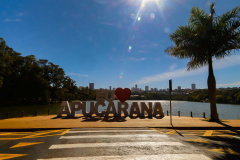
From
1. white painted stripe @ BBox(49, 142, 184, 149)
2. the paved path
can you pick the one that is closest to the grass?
white painted stripe @ BBox(49, 142, 184, 149)

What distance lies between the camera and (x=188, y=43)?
14.6 m

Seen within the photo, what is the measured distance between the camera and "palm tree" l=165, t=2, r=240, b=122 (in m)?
13.4

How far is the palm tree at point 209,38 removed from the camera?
1341cm

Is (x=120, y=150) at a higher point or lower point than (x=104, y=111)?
lower

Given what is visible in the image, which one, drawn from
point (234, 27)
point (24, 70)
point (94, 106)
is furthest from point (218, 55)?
point (24, 70)

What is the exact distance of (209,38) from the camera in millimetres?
13797

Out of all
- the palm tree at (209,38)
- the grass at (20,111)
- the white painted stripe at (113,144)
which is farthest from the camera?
the grass at (20,111)

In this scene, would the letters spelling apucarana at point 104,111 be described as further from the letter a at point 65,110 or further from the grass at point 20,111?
the grass at point 20,111

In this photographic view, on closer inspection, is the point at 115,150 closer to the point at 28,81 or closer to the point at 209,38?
the point at 209,38

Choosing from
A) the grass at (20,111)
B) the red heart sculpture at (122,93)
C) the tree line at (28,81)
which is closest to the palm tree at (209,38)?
the red heart sculpture at (122,93)

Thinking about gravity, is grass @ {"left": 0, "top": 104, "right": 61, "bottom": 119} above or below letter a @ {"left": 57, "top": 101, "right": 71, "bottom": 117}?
below

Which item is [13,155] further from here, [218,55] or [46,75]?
[46,75]

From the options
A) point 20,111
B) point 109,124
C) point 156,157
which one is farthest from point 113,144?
point 20,111

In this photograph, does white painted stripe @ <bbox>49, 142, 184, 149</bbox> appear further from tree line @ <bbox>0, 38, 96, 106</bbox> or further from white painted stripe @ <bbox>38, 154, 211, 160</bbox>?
tree line @ <bbox>0, 38, 96, 106</bbox>
